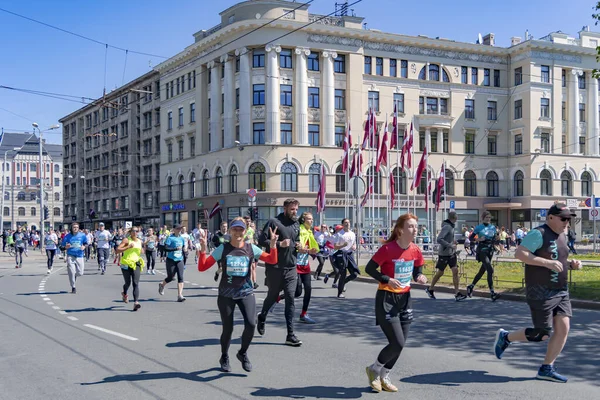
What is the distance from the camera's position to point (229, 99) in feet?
159

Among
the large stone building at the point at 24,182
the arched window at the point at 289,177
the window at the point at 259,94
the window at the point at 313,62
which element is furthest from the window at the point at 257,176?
the large stone building at the point at 24,182

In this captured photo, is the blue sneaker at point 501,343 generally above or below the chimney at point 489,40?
below

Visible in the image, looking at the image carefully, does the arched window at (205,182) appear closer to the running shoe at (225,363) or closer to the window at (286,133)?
the window at (286,133)

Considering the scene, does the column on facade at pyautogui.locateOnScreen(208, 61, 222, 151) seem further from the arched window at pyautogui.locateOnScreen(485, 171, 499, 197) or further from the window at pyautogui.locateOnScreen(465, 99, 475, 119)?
the arched window at pyautogui.locateOnScreen(485, 171, 499, 197)

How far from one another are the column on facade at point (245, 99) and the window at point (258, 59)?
508 millimetres

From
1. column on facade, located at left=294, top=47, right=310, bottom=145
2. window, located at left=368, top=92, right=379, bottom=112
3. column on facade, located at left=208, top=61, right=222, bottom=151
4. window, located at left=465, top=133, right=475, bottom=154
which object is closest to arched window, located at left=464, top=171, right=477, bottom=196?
window, located at left=465, top=133, right=475, bottom=154

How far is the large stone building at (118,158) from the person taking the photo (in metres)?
63.3

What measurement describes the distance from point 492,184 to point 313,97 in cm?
1729

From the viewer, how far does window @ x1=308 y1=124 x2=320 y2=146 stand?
47875mm

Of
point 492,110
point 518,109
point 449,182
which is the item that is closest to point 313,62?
point 449,182

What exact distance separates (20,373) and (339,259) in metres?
8.15

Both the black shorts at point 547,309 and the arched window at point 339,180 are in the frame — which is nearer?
the black shorts at point 547,309

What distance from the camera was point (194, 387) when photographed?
21.4ft

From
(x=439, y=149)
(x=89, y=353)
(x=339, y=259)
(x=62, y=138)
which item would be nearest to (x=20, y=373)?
(x=89, y=353)
